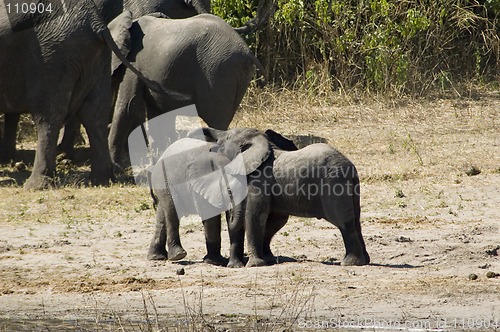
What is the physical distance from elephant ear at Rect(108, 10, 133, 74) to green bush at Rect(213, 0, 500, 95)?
2.72 m

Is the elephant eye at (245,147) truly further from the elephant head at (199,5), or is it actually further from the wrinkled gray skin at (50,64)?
the elephant head at (199,5)

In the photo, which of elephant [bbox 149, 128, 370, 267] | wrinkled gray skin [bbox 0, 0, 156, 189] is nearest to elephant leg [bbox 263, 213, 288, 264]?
elephant [bbox 149, 128, 370, 267]

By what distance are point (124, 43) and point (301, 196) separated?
4.27m

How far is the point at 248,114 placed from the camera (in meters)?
15.3

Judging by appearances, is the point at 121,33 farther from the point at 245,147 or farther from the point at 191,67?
the point at 245,147

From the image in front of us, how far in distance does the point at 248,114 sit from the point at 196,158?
596 centimetres

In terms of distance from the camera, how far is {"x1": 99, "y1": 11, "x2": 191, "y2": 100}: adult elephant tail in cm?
1182

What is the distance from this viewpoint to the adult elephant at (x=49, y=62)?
12055mm

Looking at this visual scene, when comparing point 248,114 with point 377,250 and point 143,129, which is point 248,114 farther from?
point 377,250

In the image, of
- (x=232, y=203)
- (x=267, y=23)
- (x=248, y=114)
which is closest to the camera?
(x=232, y=203)

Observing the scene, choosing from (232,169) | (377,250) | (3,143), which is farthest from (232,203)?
(3,143)

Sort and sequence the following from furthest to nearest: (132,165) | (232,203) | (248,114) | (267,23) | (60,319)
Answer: (267,23), (248,114), (132,165), (232,203), (60,319)

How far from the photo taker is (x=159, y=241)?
374 inches

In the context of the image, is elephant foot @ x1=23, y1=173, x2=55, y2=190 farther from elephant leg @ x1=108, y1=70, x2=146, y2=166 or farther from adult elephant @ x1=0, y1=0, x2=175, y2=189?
elephant leg @ x1=108, y1=70, x2=146, y2=166
